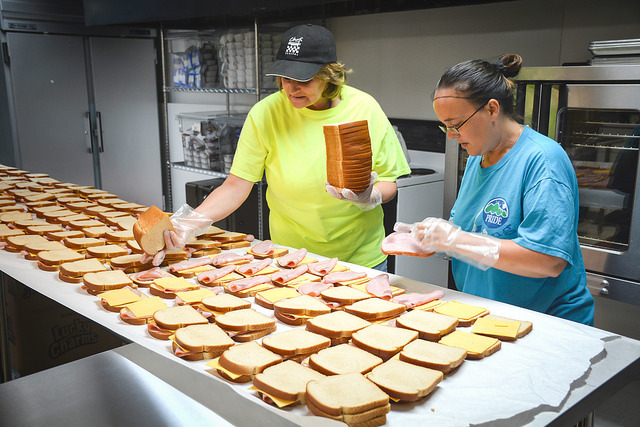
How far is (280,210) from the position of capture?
2.26 metres

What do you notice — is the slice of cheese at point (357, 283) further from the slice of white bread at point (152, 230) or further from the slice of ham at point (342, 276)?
the slice of white bread at point (152, 230)

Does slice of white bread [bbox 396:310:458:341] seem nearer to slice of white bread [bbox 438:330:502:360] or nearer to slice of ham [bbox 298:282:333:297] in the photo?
slice of white bread [bbox 438:330:502:360]

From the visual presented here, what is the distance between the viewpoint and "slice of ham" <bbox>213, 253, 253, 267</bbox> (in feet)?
6.41

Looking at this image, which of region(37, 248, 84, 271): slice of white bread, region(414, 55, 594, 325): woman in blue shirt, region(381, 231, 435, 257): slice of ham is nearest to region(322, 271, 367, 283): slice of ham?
region(381, 231, 435, 257): slice of ham

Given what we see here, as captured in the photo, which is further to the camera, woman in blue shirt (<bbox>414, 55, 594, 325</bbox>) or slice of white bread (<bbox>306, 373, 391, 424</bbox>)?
woman in blue shirt (<bbox>414, 55, 594, 325</bbox>)

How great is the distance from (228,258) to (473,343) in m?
0.98

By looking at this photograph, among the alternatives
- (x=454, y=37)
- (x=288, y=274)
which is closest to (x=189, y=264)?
(x=288, y=274)

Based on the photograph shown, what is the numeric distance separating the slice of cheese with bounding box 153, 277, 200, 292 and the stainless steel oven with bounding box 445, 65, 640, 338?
1611 mm

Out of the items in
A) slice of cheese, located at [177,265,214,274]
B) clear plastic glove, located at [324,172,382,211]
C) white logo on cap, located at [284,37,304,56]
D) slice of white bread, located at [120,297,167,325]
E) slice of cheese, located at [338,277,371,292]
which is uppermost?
white logo on cap, located at [284,37,304,56]

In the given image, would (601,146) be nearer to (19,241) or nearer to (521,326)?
(521,326)

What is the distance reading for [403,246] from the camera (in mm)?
1701

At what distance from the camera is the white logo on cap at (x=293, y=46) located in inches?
78.5

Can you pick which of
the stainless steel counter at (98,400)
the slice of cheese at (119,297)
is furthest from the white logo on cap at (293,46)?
the stainless steel counter at (98,400)

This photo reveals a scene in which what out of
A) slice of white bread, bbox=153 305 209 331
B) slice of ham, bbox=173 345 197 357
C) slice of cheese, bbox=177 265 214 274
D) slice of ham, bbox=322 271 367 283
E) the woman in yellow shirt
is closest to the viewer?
slice of ham, bbox=173 345 197 357
